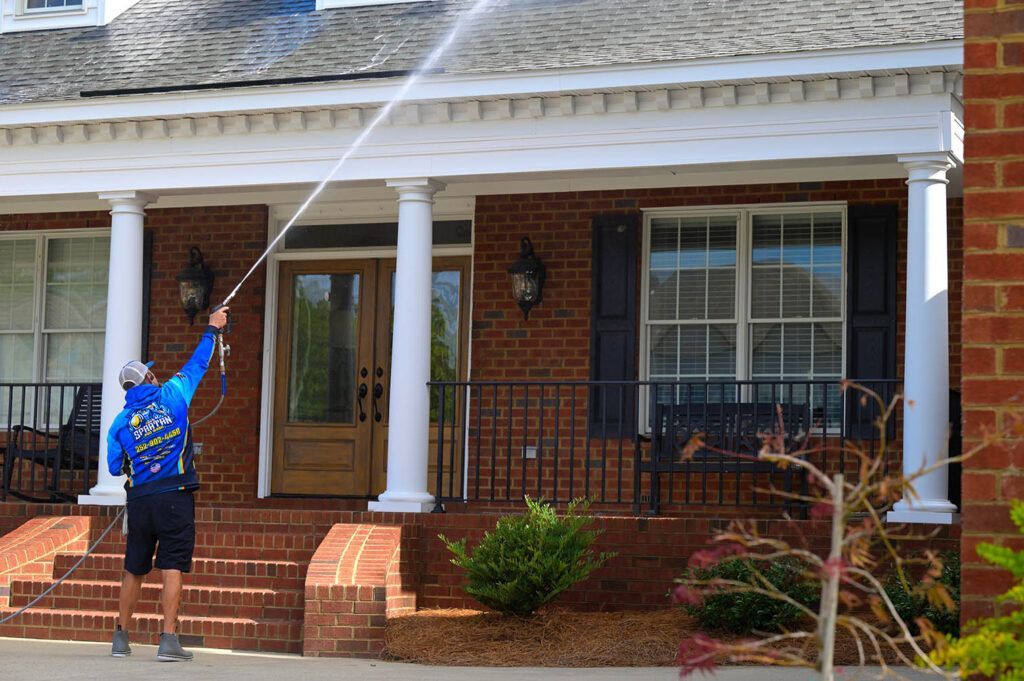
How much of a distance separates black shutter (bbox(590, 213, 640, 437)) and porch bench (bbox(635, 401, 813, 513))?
0.46 metres

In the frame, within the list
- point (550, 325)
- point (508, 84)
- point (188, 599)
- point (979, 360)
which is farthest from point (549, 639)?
point (979, 360)

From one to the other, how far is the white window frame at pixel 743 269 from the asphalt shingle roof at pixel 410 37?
1.56m

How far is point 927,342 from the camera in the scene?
955 cm

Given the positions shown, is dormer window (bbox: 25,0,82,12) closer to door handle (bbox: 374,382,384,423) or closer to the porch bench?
door handle (bbox: 374,382,384,423)

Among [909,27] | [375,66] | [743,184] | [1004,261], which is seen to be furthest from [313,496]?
[1004,261]

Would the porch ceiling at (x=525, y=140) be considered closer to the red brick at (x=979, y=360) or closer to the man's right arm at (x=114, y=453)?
the man's right arm at (x=114, y=453)

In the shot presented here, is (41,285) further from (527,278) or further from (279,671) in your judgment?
(279,671)

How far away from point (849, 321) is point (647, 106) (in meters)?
2.57

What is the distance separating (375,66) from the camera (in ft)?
38.8

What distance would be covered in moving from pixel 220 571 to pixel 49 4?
7.44 meters

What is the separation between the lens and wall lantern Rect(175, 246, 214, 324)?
43.5 ft

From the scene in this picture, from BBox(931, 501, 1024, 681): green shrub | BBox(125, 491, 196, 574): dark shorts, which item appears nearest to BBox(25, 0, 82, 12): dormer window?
BBox(125, 491, 196, 574): dark shorts

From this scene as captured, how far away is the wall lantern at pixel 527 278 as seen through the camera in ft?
40.2

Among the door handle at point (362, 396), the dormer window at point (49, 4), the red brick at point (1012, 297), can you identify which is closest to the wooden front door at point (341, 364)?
the door handle at point (362, 396)
